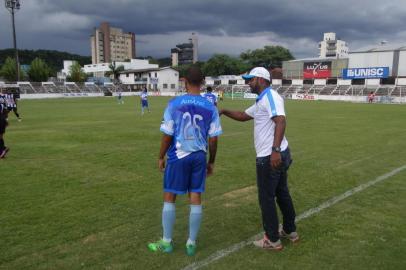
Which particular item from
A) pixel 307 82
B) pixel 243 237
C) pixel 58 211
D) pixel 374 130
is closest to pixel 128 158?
pixel 58 211

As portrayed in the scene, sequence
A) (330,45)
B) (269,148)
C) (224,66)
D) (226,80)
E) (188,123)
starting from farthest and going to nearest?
(330,45), (224,66), (226,80), (269,148), (188,123)

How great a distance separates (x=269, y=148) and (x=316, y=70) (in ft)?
242

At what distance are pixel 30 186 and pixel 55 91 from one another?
6393 cm

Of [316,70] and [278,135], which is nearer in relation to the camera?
[278,135]

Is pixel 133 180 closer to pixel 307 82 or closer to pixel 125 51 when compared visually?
pixel 307 82

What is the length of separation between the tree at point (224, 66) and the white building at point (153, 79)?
11.9m

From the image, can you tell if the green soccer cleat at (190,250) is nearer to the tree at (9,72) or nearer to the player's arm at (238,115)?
the player's arm at (238,115)

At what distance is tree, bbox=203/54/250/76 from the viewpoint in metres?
104

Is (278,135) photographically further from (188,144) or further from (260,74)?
(188,144)

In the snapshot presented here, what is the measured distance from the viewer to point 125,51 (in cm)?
18900

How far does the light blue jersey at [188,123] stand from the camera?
12.8 ft

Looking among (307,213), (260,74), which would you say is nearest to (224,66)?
(307,213)

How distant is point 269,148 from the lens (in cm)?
412

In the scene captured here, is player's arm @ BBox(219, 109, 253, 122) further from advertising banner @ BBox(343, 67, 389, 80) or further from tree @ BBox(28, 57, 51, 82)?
tree @ BBox(28, 57, 51, 82)
